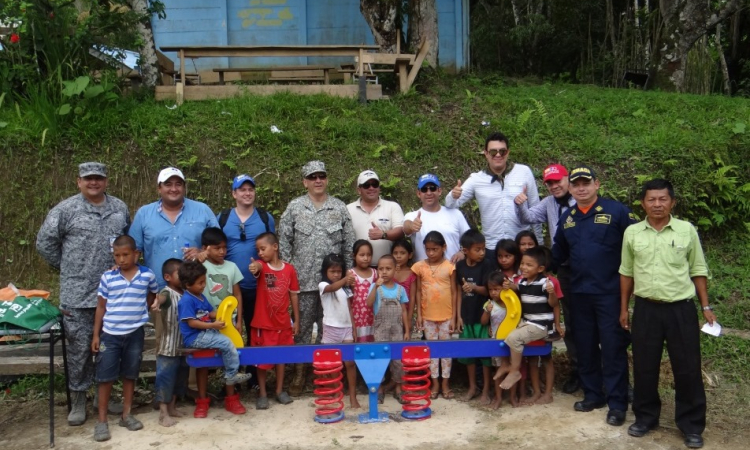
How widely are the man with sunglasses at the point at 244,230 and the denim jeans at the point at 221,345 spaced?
0.55 meters

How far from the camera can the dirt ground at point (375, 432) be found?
15.4ft

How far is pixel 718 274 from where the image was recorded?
791 centimetres

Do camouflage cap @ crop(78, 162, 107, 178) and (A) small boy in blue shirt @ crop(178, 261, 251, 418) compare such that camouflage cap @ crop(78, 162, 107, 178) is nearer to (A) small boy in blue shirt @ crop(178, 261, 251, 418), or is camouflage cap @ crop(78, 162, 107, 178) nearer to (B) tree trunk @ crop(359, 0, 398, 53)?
(A) small boy in blue shirt @ crop(178, 261, 251, 418)

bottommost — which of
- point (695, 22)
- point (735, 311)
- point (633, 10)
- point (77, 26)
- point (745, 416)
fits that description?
point (745, 416)

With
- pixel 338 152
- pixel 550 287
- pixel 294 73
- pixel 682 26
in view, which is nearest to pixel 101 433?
pixel 550 287

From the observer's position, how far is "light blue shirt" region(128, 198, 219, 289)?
534cm

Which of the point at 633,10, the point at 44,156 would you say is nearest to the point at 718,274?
the point at 44,156

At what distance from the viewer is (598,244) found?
5051 mm

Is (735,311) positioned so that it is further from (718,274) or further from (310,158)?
(310,158)

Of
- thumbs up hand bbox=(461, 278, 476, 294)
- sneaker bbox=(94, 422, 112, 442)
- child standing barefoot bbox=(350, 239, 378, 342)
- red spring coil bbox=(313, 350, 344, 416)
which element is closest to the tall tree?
thumbs up hand bbox=(461, 278, 476, 294)

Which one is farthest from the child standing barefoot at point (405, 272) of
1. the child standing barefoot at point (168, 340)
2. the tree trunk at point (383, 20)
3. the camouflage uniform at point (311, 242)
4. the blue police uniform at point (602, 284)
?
the tree trunk at point (383, 20)

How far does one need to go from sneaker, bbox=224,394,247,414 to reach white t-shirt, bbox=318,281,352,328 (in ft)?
3.00

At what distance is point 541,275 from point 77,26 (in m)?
7.35

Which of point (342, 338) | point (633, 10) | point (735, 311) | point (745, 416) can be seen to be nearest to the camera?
A: point (745, 416)
